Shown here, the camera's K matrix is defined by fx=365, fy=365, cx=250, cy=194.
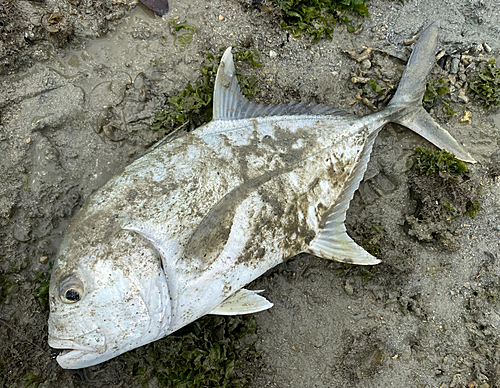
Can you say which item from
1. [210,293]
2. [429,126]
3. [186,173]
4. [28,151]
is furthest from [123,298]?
[429,126]

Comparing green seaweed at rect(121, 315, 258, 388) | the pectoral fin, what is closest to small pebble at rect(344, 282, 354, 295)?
the pectoral fin

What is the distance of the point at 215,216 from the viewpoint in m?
2.50

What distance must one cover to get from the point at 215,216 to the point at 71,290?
0.98 meters

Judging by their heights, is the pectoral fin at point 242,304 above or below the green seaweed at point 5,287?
above

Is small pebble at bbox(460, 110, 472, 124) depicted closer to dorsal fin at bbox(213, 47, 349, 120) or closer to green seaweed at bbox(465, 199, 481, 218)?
green seaweed at bbox(465, 199, 481, 218)

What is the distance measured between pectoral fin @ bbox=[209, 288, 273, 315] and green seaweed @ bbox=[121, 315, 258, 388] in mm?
406

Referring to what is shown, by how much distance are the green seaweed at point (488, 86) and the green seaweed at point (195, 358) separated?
3.04 metres

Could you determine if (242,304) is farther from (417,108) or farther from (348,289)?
(417,108)

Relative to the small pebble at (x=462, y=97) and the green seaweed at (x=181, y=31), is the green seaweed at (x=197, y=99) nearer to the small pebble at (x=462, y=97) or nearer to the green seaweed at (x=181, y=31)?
the green seaweed at (x=181, y=31)

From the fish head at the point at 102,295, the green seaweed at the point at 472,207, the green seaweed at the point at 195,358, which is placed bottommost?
the green seaweed at the point at 195,358

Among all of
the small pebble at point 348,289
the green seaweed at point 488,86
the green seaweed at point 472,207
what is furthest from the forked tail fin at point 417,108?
the small pebble at point 348,289

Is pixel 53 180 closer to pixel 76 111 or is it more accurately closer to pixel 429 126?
pixel 76 111

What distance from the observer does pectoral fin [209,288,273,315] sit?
2717mm

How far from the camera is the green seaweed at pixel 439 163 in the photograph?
10.7 ft
